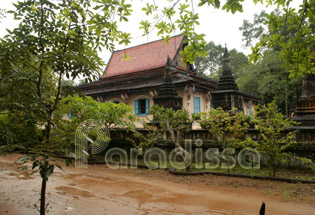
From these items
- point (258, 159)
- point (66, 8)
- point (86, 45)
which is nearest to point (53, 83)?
point (86, 45)

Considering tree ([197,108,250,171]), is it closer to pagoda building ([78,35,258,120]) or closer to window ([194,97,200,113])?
pagoda building ([78,35,258,120])

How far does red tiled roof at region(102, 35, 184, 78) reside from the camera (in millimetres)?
19836

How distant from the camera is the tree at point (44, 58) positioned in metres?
2.84

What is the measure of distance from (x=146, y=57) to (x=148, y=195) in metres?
17.5

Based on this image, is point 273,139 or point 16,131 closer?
point 16,131

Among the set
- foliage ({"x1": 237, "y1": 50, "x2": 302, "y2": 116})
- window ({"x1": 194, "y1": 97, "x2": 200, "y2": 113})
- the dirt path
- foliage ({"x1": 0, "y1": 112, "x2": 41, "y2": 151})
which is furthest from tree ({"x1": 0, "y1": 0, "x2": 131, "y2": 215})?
foliage ({"x1": 237, "y1": 50, "x2": 302, "y2": 116})

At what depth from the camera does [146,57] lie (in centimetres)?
2155

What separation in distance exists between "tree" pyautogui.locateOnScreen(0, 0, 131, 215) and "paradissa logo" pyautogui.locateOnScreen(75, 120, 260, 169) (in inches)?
136

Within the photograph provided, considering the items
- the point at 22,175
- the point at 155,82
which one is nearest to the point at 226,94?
the point at 155,82

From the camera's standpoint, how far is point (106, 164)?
10.0 m

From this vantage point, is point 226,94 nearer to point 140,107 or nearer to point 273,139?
point 273,139

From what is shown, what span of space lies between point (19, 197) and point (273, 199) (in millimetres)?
5391

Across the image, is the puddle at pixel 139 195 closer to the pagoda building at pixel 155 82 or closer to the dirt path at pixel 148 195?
the dirt path at pixel 148 195

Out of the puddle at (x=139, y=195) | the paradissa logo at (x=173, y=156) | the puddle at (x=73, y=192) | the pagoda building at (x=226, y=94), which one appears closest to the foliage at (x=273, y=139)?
the paradissa logo at (x=173, y=156)
